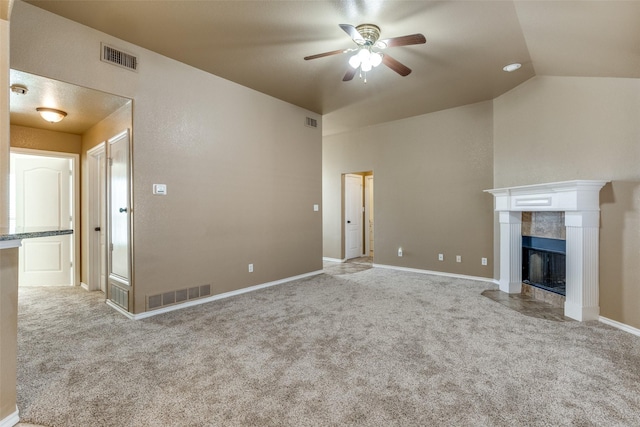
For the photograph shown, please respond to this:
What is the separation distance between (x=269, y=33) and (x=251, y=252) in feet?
9.39

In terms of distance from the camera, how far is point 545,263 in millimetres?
4113

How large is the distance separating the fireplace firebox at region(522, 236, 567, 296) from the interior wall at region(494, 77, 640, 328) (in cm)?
59

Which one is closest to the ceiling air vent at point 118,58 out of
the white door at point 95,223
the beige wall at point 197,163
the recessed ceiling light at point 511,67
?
the beige wall at point 197,163

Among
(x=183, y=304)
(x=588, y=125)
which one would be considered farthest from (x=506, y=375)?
(x=183, y=304)

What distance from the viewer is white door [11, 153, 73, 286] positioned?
483cm

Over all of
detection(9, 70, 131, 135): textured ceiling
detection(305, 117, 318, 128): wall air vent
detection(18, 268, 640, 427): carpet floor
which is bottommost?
detection(18, 268, 640, 427): carpet floor

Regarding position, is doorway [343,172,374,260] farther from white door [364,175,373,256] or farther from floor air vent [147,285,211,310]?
floor air vent [147,285,211,310]

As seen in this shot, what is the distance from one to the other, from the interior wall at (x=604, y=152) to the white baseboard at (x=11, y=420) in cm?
489

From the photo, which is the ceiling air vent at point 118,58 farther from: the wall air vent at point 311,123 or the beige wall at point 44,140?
the wall air vent at point 311,123

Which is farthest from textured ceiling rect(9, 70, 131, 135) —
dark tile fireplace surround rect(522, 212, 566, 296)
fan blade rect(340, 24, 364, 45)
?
dark tile fireplace surround rect(522, 212, 566, 296)

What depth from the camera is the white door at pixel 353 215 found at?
23.7 feet

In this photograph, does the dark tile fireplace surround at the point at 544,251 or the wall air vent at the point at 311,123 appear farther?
the wall air vent at the point at 311,123

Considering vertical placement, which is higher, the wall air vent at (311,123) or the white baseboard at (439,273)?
the wall air vent at (311,123)

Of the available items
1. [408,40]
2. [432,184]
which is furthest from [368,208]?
[408,40]
